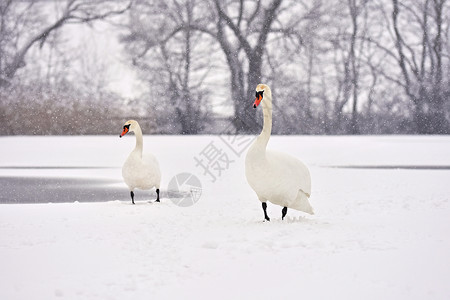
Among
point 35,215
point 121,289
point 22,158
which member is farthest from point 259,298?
point 22,158

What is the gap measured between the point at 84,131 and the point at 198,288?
77.8 feet

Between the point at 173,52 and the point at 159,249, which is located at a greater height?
the point at 173,52

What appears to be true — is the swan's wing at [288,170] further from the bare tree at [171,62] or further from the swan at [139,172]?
the bare tree at [171,62]

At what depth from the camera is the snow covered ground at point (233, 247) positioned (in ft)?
11.9

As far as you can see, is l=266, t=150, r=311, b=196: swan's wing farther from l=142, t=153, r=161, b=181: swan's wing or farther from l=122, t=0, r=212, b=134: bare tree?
l=122, t=0, r=212, b=134: bare tree

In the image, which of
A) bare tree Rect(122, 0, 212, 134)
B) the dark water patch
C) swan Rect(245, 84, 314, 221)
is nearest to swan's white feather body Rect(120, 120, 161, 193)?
the dark water patch

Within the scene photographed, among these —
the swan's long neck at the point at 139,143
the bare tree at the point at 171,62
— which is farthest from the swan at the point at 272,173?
the bare tree at the point at 171,62

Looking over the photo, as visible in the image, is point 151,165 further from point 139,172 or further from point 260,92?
point 260,92

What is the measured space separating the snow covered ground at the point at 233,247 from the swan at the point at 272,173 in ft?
0.87

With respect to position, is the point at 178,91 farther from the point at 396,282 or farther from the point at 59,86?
the point at 396,282

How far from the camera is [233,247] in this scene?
462cm

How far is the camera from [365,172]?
1212cm

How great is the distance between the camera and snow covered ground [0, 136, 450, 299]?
3617 mm

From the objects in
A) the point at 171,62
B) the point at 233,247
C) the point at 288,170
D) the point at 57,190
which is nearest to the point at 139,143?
the point at 57,190
